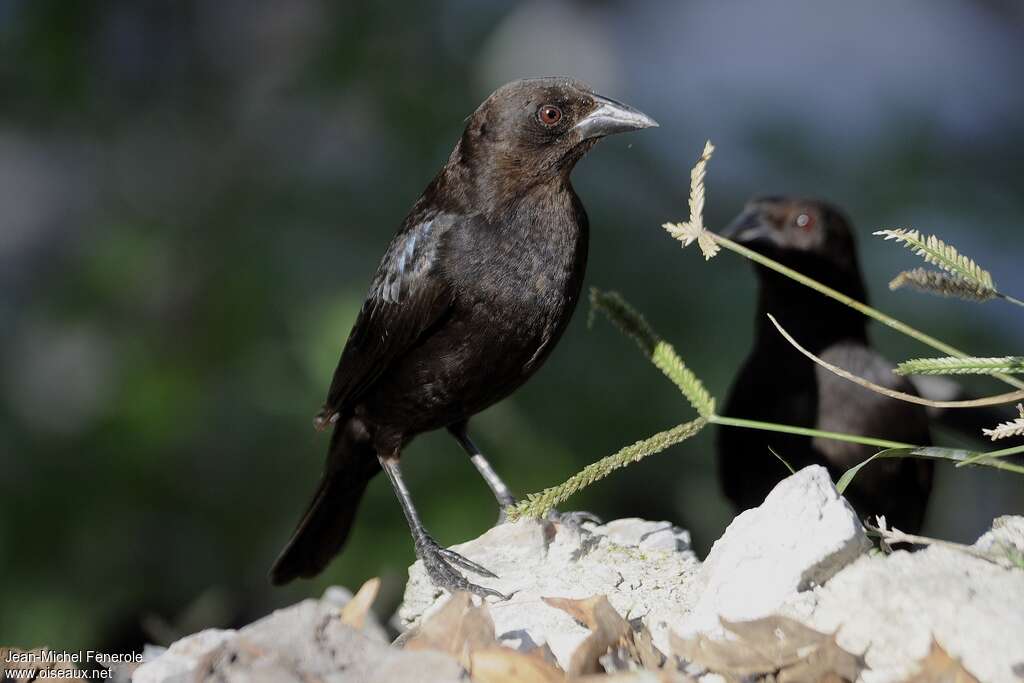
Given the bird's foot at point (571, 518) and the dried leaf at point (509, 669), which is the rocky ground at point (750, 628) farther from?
the bird's foot at point (571, 518)

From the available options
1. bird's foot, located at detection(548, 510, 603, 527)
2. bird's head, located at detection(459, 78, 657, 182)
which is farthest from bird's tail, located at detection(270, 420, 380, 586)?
bird's head, located at detection(459, 78, 657, 182)

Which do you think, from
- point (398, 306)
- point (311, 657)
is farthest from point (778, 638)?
point (398, 306)

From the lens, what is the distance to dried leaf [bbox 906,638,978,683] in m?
1.91

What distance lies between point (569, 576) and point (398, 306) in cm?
91

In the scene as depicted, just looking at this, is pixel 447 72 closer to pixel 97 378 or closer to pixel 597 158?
pixel 597 158

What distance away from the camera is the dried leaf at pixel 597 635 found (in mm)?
2057

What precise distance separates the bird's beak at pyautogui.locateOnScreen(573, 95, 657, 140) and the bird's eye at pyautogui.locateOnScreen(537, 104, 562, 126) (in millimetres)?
52

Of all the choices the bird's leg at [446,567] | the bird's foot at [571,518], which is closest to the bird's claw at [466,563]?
the bird's leg at [446,567]

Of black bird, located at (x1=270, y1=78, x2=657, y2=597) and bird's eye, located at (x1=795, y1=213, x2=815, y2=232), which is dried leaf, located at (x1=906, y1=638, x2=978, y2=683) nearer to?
black bird, located at (x1=270, y1=78, x2=657, y2=597)

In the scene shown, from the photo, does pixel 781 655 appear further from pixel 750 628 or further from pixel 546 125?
pixel 546 125

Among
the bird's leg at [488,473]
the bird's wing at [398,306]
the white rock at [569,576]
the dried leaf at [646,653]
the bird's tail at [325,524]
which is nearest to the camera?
the dried leaf at [646,653]

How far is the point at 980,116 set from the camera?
7.30 m

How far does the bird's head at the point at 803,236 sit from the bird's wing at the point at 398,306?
57.6 inches

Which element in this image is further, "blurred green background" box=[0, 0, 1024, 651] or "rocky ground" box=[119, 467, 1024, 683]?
"blurred green background" box=[0, 0, 1024, 651]
